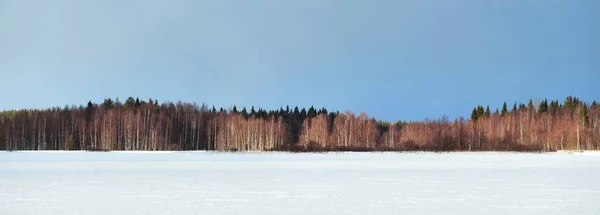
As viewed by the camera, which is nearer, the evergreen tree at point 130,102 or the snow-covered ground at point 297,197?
the snow-covered ground at point 297,197

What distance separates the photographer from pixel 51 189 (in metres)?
13.1

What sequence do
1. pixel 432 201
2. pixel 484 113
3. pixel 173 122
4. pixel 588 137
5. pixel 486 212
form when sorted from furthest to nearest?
pixel 484 113 < pixel 173 122 < pixel 588 137 < pixel 432 201 < pixel 486 212

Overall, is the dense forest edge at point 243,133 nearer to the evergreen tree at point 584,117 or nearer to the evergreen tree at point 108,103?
the evergreen tree at point 584,117

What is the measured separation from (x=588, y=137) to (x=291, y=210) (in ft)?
221

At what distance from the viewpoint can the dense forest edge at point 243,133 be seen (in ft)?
223

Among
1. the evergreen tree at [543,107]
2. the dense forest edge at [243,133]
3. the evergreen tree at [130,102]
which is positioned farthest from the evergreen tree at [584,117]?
the evergreen tree at [130,102]

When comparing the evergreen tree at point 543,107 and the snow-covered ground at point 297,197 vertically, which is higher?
the evergreen tree at point 543,107

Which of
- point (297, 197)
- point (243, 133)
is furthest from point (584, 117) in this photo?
point (297, 197)

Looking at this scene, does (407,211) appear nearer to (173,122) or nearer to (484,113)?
(173,122)

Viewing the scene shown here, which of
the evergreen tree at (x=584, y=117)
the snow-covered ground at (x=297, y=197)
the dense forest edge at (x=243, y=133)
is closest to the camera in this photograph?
the snow-covered ground at (x=297, y=197)

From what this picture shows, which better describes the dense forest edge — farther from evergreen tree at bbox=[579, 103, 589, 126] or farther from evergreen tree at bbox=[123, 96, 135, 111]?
evergreen tree at bbox=[123, 96, 135, 111]

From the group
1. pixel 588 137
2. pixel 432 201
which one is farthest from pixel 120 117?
pixel 432 201

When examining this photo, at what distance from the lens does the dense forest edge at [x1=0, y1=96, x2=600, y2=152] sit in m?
67.9

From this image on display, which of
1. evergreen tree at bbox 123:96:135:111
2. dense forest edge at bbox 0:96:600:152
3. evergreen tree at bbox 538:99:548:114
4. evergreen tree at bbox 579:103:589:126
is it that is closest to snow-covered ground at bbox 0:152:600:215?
dense forest edge at bbox 0:96:600:152
